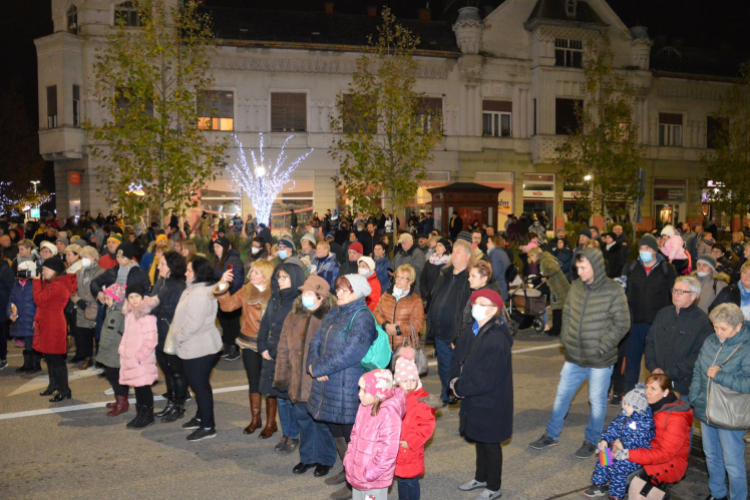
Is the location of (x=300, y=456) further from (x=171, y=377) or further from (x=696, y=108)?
(x=696, y=108)

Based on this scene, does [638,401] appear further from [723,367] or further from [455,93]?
[455,93]

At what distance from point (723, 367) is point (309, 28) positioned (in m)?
31.4

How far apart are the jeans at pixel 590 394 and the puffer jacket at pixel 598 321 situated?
0.37 feet

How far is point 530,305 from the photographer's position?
505 inches

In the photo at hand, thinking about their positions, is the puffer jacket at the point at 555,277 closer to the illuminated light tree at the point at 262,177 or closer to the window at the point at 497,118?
the illuminated light tree at the point at 262,177

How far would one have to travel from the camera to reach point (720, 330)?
17.7 ft

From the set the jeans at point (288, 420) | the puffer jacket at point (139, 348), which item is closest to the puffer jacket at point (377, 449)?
the jeans at point (288, 420)

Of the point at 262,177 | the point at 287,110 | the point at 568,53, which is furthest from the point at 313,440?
the point at 568,53

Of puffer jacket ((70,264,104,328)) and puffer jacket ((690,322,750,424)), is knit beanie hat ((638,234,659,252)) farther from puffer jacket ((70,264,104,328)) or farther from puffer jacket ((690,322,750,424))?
puffer jacket ((70,264,104,328))

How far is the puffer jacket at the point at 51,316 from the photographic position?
8.37 m

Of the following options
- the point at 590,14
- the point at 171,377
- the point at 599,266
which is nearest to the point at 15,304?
the point at 171,377

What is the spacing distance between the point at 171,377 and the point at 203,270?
1740 millimetres

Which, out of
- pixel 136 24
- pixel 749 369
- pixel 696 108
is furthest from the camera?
pixel 696 108

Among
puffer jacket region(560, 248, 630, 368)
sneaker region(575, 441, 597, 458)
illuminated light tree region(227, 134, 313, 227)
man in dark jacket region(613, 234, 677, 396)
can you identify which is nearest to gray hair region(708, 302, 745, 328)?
puffer jacket region(560, 248, 630, 368)
